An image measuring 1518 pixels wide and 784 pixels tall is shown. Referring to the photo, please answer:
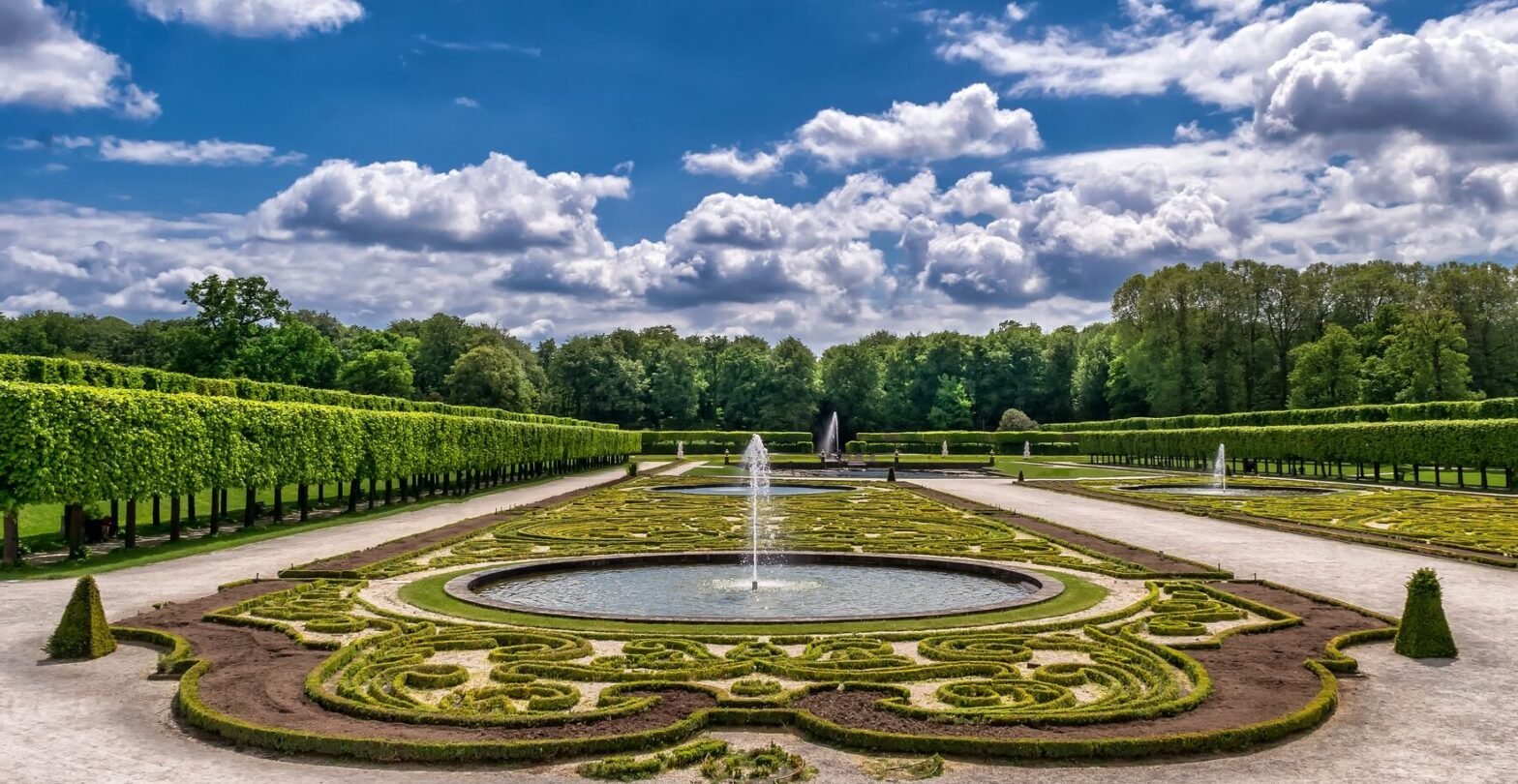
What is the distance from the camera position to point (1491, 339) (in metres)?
72.6

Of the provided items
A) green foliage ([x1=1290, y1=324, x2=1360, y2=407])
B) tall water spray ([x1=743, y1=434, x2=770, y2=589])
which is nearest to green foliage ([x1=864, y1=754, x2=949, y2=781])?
tall water spray ([x1=743, y1=434, x2=770, y2=589])

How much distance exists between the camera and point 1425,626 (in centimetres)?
1214

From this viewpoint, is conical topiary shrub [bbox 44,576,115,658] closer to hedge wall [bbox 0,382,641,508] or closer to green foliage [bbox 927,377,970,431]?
hedge wall [bbox 0,382,641,508]

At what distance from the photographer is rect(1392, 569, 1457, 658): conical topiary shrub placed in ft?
39.7

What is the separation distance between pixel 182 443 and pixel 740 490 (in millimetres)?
23680

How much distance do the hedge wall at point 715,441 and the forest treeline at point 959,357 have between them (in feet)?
45.2

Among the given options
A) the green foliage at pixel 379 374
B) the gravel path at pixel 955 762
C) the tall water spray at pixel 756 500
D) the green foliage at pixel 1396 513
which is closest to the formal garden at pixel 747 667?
the gravel path at pixel 955 762

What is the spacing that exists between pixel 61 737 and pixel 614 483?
37.7m

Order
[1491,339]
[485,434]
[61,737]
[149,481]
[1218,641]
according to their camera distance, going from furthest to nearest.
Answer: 1. [1491,339]
2. [485,434]
3. [149,481]
4. [1218,641]
5. [61,737]

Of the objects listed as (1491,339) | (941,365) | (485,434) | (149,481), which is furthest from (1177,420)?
(149,481)

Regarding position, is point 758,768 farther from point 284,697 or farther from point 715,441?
point 715,441

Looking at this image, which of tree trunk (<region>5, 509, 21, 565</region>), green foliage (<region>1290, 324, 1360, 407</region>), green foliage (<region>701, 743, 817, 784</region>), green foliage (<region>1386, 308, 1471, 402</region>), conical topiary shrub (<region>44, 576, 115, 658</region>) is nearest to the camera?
green foliage (<region>701, 743, 817, 784</region>)

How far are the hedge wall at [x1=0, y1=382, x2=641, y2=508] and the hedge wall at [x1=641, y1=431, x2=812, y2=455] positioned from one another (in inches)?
2009

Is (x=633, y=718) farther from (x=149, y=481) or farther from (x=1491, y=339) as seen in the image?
(x=1491, y=339)
